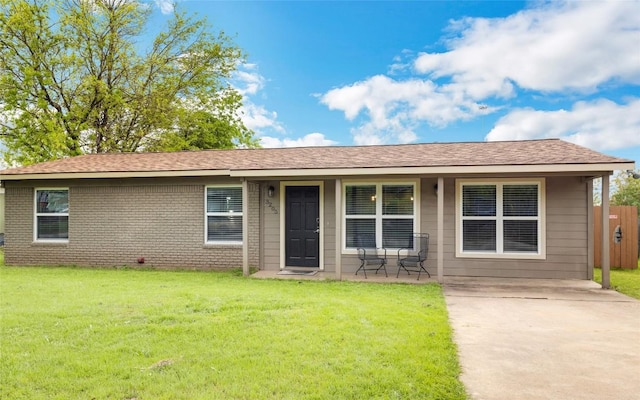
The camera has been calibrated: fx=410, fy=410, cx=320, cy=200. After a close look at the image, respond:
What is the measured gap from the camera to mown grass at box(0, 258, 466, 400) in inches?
123

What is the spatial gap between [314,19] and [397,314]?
14438 mm

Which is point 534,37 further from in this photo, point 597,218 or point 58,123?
point 58,123

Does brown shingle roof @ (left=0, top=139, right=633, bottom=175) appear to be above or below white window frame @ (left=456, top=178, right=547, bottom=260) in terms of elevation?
above

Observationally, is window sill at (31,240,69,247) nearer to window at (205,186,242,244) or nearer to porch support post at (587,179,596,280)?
window at (205,186,242,244)

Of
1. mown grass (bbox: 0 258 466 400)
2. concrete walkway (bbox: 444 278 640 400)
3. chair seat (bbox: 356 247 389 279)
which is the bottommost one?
concrete walkway (bbox: 444 278 640 400)

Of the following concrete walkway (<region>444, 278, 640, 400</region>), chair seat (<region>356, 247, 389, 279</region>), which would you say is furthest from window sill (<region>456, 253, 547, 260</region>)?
chair seat (<region>356, 247, 389, 279</region>)

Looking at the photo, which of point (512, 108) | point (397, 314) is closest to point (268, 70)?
point (512, 108)

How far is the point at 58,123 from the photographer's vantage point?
18.9 m

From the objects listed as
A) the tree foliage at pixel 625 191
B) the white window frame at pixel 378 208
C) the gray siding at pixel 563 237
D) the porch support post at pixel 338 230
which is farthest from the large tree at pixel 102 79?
the tree foliage at pixel 625 191

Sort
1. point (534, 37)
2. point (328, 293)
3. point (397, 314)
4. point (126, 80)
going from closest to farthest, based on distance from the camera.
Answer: point (397, 314) → point (328, 293) → point (534, 37) → point (126, 80)

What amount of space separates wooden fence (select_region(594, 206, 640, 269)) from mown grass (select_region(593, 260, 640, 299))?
0.90 ft

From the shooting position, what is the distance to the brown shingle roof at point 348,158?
780 centimetres

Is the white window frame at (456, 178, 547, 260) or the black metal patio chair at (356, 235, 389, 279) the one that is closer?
the white window frame at (456, 178, 547, 260)

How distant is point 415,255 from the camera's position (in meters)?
8.75
